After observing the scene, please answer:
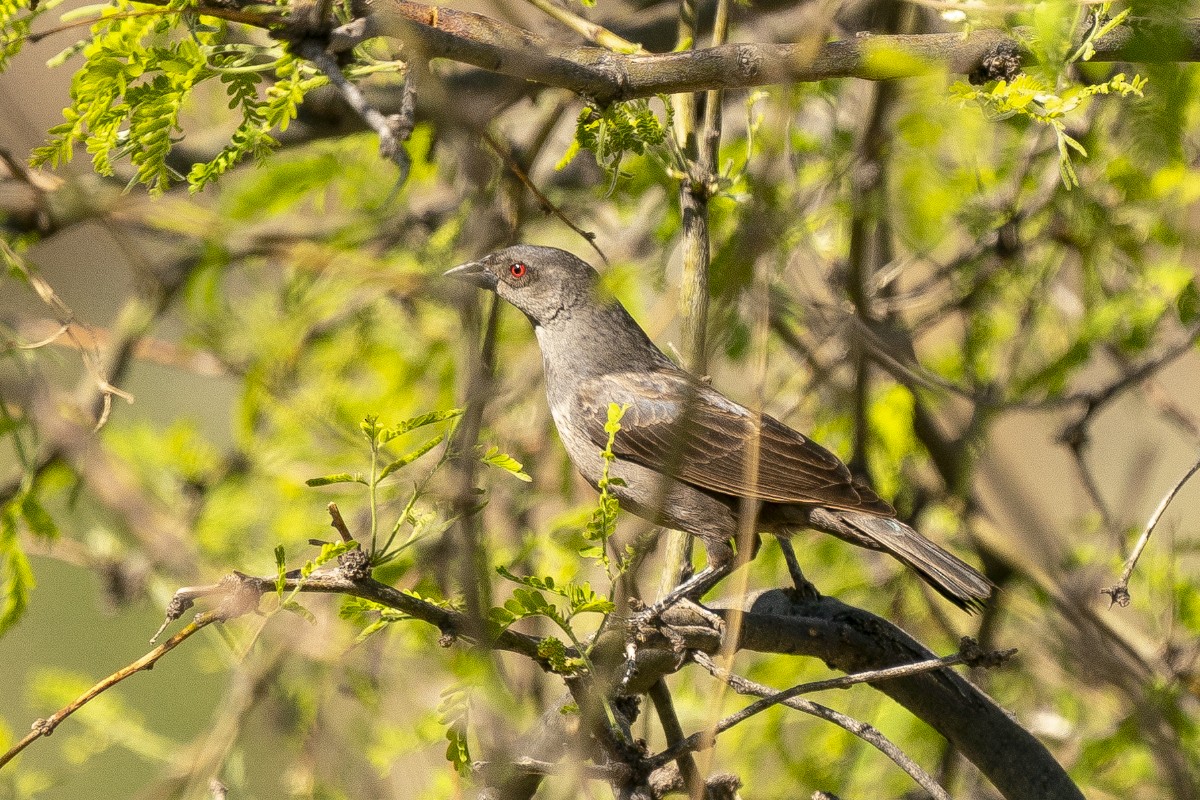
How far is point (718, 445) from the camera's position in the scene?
488 cm

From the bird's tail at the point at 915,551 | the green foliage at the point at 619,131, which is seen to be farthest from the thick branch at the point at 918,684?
the green foliage at the point at 619,131

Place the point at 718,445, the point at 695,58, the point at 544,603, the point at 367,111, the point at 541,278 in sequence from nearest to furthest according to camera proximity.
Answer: the point at 367,111, the point at 544,603, the point at 695,58, the point at 718,445, the point at 541,278

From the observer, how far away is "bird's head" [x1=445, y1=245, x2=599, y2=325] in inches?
209

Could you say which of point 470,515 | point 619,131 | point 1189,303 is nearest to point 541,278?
point 619,131

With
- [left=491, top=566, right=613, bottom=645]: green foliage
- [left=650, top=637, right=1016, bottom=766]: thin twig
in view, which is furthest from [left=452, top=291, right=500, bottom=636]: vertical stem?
[left=650, top=637, right=1016, bottom=766]: thin twig

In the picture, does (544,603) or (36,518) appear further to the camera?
(36,518)

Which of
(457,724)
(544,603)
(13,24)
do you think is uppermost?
(13,24)

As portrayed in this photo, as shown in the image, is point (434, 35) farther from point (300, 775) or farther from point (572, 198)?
point (572, 198)

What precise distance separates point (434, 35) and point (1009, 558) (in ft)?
13.4

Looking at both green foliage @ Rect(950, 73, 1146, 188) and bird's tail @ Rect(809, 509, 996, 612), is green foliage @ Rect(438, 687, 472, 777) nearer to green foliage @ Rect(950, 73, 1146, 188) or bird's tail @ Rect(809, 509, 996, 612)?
green foliage @ Rect(950, 73, 1146, 188)

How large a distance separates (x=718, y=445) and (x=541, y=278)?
119cm

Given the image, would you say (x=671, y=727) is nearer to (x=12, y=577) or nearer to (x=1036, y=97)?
(x=1036, y=97)

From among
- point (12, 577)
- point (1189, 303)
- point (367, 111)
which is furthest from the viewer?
point (1189, 303)

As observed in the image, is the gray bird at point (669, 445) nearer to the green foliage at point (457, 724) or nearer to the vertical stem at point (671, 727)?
the vertical stem at point (671, 727)
